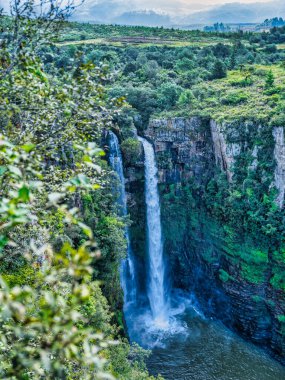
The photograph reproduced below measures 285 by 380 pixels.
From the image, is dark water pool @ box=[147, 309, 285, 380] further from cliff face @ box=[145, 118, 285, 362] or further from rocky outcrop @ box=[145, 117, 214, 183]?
rocky outcrop @ box=[145, 117, 214, 183]

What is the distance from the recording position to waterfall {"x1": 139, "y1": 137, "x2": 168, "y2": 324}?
982 inches

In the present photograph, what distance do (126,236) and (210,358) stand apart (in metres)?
8.86

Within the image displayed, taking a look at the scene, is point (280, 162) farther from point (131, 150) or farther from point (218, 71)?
point (218, 71)

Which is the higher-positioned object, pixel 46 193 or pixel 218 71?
pixel 218 71

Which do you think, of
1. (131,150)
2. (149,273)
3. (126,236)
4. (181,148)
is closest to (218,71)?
(181,148)

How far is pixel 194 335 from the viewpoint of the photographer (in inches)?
859

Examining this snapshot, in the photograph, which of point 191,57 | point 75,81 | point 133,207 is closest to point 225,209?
point 133,207

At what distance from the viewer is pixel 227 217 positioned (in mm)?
22656

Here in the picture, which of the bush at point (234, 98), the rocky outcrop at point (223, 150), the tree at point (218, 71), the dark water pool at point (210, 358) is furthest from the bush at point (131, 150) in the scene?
the tree at point (218, 71)

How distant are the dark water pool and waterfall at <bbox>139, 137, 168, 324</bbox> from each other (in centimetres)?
342

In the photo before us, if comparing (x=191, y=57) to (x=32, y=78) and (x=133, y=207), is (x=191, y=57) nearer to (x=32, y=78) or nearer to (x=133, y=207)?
(x=133, y=207)

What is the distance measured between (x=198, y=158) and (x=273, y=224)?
268 inches

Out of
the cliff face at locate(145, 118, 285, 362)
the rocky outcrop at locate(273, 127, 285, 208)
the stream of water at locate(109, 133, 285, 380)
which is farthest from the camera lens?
the cliff face at locate(145, 118, 285, 362)

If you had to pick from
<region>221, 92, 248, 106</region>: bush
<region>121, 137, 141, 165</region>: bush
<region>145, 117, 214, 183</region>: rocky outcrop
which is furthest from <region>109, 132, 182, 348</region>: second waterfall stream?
<region>221, 92, 248, 106</region>: bush
